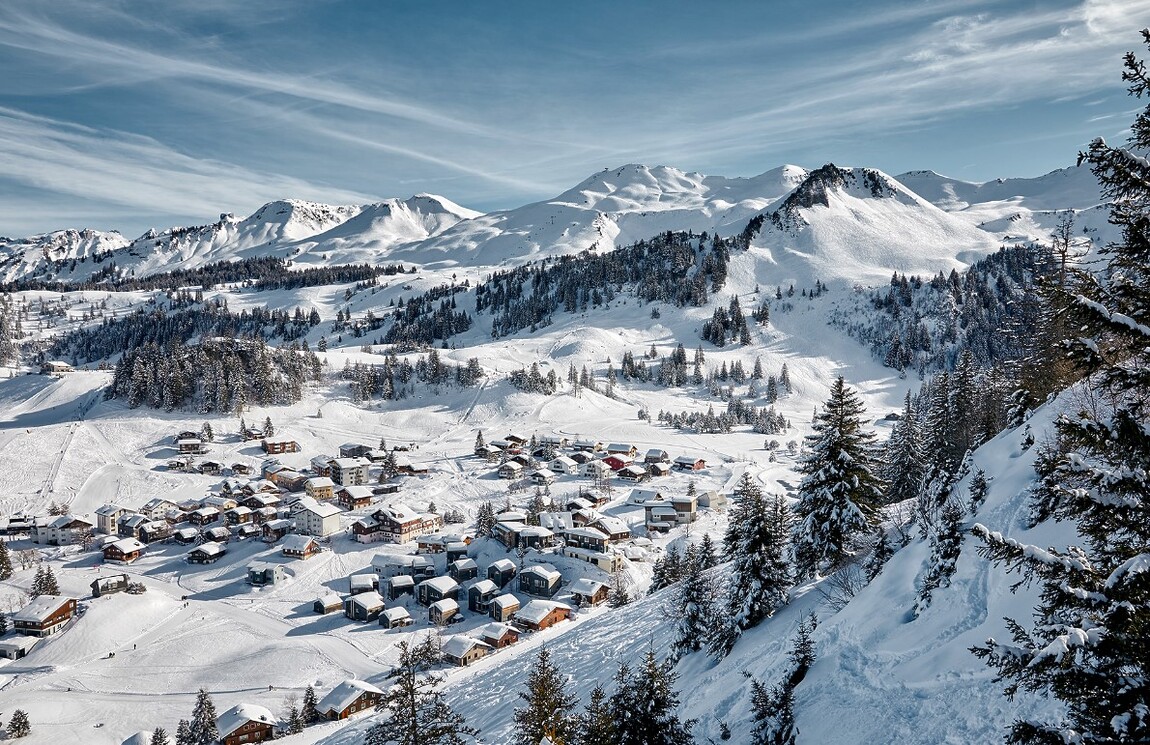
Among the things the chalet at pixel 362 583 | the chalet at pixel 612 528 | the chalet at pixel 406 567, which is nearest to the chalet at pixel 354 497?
the chalet at pixel 406 567

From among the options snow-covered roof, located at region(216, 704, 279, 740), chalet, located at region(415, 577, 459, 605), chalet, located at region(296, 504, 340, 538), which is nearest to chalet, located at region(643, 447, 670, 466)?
chalet, located at region(415, 577, 459, 605)

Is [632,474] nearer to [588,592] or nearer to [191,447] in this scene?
[588,592]

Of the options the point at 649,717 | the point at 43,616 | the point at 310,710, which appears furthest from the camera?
the point at 43,616

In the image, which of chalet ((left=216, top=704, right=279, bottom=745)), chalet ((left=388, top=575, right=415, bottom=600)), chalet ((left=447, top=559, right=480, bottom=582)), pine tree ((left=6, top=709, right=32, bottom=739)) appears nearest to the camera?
chalet ((left=216, top=704, right=279, bottom=745))

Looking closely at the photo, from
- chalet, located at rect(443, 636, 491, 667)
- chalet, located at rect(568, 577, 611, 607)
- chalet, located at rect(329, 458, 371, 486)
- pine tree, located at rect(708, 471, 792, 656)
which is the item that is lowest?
chalet, located at rect(568, 577, 611, 607)

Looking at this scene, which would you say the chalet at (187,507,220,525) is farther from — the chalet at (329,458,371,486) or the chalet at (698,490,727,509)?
the chalet at (698,490,727,509)

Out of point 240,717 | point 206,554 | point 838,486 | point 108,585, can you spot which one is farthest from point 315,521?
point 838,486

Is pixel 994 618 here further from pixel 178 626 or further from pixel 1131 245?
pixel 178 626
